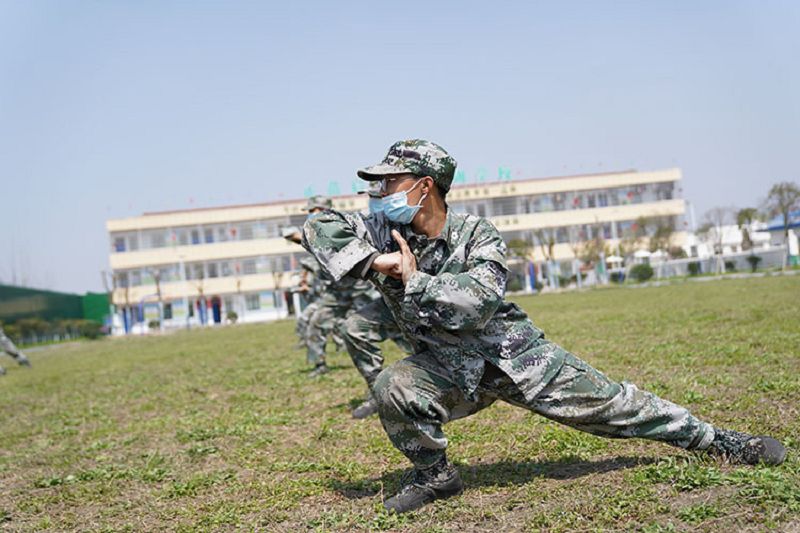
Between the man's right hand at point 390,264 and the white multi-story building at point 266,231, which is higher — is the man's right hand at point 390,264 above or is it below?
below

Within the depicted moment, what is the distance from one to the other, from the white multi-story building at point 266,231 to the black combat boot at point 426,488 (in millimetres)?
66385

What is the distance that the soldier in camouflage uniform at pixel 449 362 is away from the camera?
159 inches

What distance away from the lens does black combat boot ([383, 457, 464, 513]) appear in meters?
4.12

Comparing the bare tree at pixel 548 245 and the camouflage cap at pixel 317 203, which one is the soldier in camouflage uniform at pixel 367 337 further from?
the bare tree at pixel 548 245

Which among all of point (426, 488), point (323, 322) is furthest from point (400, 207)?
point (323, 322)

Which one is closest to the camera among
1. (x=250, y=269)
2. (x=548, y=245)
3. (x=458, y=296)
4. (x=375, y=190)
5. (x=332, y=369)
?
(x=458, y=296)

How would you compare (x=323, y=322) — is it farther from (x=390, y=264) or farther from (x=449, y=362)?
(x=390, y=264)

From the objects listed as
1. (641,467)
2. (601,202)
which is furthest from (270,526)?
(601,202)

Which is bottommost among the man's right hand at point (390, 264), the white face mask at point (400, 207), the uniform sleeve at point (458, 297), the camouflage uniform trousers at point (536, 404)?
the camouflage uniform trousers at point (536, 404)

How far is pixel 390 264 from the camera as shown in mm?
3965

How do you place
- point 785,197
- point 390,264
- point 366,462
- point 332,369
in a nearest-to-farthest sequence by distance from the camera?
point 390,264 < point 366,462 < point 332,369 < point 785,197

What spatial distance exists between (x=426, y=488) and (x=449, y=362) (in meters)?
0.70

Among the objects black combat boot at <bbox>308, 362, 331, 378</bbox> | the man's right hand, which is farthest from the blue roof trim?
the man's right hand

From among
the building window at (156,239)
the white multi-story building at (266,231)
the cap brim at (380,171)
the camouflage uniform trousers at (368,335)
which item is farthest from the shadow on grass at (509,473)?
the building window at (156,239)
